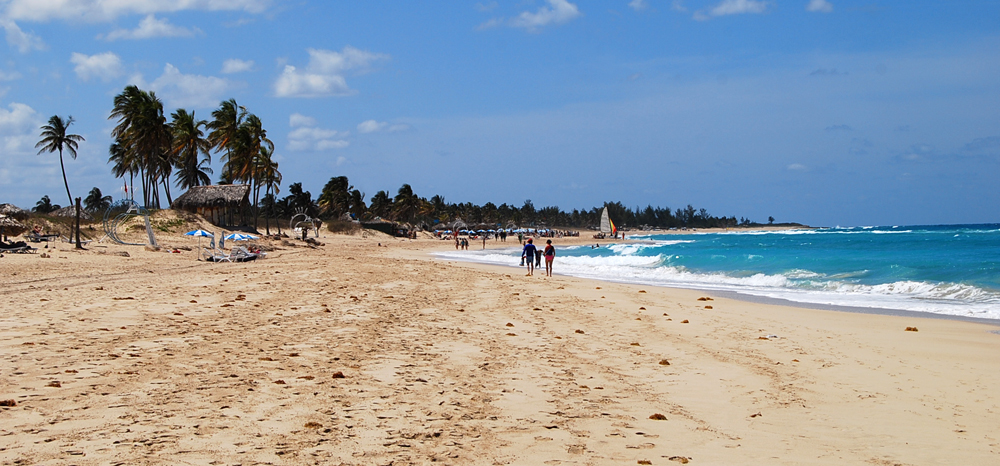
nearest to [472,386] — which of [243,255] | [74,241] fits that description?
[243,255]

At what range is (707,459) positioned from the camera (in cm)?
396

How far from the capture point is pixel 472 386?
555 centimetres

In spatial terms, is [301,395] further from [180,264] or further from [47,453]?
[180,264]

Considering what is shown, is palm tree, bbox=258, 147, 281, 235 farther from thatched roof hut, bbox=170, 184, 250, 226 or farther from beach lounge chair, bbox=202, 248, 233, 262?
beach lounge chair, bbox=202, 248, 233, 262

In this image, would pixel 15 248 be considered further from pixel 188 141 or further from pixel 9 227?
pixel 188 141

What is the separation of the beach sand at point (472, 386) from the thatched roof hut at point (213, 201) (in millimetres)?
39162

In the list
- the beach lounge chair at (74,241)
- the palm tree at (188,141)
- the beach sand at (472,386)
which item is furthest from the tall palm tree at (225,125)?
the beach sand at (472,386)

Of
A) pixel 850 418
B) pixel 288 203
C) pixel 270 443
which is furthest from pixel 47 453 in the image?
pixel 288 203

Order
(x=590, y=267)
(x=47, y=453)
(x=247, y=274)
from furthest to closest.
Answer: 1. (x=590, y=267)
2. (x=247, y=274)
3. (x=47, y=453)

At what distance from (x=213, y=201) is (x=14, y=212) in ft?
50.9

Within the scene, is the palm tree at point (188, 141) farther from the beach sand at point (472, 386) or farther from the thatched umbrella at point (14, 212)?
the beach sand at point (472, 386)

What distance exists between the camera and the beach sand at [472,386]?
13.0 ft

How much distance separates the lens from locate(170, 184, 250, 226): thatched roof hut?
48.3m

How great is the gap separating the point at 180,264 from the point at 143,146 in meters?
28.8
